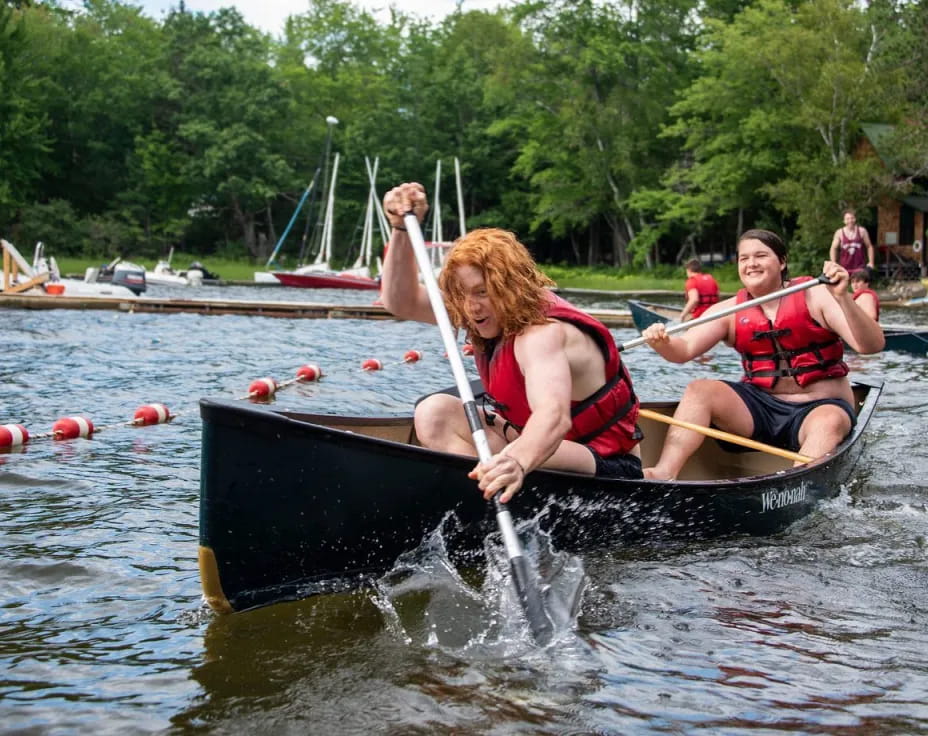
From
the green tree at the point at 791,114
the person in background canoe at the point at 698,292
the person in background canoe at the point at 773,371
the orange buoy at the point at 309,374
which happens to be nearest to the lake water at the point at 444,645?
the person in background canoe at the point at 773,371

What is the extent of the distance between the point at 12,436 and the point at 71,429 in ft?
1.43

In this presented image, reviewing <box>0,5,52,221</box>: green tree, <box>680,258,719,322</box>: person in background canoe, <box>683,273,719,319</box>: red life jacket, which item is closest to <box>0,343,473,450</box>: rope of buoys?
<box>680,258,719,322</box>: person in background canoe

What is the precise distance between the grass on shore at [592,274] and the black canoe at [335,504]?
25130 millimetres

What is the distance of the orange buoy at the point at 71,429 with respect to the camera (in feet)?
23.6

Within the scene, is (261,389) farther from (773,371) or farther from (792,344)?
(792,344)

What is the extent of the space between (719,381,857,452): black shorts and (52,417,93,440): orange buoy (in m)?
4.31

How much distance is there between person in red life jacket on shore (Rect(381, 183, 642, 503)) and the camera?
12.3 feet

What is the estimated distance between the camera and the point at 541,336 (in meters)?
3.86

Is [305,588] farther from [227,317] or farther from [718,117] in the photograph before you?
[718,117]

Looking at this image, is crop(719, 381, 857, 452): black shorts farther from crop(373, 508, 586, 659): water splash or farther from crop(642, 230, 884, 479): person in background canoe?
crop(373, 508, 586, 659): water splash

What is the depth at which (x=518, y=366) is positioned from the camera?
4004 millimetres

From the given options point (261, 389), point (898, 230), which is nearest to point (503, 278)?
point (261, 389)

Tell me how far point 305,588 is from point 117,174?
4659 centimetres

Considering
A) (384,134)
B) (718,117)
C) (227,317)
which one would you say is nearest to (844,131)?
(718,117)
